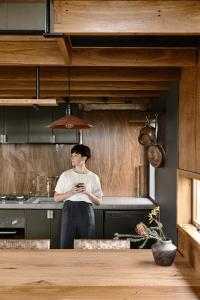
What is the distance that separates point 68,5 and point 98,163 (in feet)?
13.7

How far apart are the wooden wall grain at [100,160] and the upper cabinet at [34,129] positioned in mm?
339

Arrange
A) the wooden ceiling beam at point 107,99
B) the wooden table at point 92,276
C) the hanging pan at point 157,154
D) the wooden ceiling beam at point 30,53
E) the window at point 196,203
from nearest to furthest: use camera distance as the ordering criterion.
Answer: the wooden table at point 92,276 < the wooden ceiling beam at point 30,53 < the window at point 196,203 < the hanging pan at point 157,154 < the wooden ceiling beam at point 107,99

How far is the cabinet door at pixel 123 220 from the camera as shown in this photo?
538cm

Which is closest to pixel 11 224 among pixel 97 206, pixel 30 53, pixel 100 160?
pixel 97 206

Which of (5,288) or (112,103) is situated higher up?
(112,103)

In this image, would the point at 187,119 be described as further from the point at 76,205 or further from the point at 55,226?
the point at 55,226

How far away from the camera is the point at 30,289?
238 centimetres

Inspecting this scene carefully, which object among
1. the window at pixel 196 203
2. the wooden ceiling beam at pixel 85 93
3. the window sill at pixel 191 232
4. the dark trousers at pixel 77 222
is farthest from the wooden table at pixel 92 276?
the wooden ceiling beam at pixel 85 93

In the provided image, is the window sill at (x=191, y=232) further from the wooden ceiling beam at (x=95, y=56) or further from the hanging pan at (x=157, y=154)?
the wooden ceiling beam at (x=95, y=56)

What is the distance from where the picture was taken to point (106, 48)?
122 inches

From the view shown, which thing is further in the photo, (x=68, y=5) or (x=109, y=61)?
(x=109, y=61)

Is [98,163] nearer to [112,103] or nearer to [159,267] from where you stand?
[112,103]

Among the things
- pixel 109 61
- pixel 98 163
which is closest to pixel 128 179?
pixel 98 163

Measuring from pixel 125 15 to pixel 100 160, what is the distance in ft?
13.5
